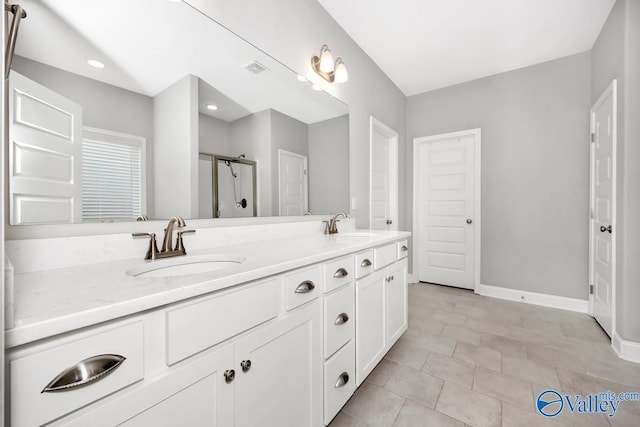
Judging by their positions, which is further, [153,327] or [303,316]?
[303,316]

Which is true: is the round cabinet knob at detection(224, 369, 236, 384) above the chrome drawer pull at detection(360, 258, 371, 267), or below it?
below

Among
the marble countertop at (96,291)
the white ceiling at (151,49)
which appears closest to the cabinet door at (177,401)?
the marble countertop at (96,291)

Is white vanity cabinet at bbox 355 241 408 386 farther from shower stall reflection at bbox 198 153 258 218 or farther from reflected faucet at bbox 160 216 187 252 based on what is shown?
reflected faucet at bbox 160 216 187 252

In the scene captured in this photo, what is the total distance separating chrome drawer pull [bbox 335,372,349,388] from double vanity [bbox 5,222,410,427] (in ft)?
0.03

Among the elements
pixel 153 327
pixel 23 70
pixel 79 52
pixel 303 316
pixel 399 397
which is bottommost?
pixel 399 397

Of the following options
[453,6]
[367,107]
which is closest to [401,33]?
[453,6]

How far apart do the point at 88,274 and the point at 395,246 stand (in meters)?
1.62

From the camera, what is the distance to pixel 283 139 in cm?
169

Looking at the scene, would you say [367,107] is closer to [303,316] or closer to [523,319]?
[303,316]

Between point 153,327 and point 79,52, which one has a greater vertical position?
point 79,52

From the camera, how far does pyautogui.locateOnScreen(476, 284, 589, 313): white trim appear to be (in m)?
2.68

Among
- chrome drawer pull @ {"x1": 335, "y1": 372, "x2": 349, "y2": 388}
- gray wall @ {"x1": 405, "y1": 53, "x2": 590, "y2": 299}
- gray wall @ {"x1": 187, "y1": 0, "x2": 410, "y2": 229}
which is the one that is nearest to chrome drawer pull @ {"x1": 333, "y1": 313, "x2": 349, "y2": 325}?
chrome drawer pull @ {"x1": 335, "y1": 372, "x2": 349, "y2": 388}

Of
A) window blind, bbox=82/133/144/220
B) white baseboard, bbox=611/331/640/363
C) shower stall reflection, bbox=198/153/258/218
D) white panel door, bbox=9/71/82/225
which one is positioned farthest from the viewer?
white baseboard, bbox=611/331/640/363

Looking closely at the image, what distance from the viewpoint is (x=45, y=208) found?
0.82 meters
